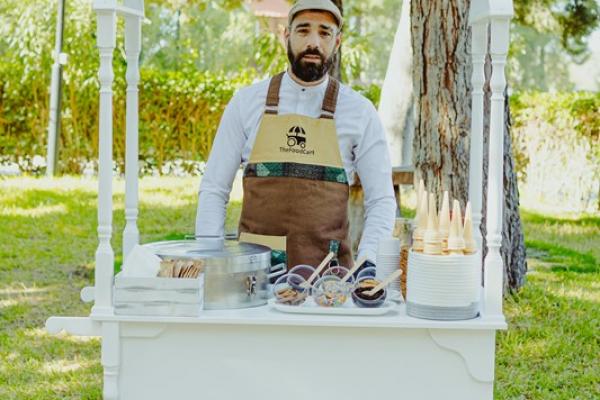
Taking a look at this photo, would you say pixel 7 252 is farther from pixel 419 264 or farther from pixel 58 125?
pixel 419 264

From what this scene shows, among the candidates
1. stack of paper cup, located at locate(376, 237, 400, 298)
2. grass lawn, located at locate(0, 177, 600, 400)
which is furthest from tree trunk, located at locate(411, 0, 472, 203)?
stack of paper cup, located at locate(376, 237, 400, 298)

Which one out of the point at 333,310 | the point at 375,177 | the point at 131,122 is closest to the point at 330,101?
the point at 375,177

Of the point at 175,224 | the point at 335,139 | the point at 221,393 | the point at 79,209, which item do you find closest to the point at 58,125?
the point at 79,209

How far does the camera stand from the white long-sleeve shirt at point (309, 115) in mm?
2865

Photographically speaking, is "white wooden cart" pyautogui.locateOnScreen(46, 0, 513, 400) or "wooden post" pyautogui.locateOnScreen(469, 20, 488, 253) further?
"wooden post" pyautogui.locateOnScreen(469, 20, 488, 253)

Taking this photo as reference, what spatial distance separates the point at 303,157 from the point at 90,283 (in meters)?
3.57

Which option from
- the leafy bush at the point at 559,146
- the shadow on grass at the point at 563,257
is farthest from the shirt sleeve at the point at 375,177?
the leafy bush at the point at 559,146

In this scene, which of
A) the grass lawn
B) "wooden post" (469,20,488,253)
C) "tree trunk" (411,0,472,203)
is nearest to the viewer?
"wooden post" (469,20,488,253)

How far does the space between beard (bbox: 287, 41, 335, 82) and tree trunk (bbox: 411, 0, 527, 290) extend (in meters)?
1.97

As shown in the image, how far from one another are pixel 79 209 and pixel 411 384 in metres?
6.30

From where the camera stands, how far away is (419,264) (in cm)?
202

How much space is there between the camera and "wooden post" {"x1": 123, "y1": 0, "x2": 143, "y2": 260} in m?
2.73

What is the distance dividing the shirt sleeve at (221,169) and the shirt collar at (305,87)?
0.17 m

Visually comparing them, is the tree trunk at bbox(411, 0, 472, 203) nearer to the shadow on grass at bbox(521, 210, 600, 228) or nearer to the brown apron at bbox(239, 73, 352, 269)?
the brown apron at bbox(239, 73, 352, 269)
